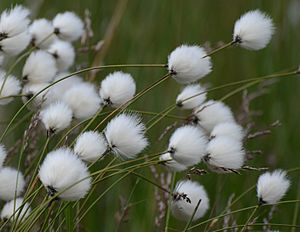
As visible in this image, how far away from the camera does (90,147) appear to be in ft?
3.37

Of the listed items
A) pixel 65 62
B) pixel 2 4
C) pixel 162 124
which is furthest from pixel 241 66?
pixel 65 62

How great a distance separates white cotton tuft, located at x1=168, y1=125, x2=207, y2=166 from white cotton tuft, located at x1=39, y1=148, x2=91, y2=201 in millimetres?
127

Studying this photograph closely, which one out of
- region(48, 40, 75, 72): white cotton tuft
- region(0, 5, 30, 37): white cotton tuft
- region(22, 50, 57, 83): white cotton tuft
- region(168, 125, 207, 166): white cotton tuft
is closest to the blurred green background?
region(48, 40, 75, 72): white cotton tuft

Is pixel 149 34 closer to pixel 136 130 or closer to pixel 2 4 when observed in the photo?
pixel 2 4

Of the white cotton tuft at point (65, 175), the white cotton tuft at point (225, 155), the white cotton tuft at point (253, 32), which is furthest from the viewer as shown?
the white cotton tuft at point (253, 32)

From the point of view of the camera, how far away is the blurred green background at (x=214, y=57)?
2023 millimetres

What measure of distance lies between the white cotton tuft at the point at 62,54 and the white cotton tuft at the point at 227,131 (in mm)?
352

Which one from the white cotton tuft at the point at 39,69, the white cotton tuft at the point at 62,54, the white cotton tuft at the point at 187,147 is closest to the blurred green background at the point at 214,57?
the white cotton tuft at the point at 62,54

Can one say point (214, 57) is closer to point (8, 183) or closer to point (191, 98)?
point (191, 98)

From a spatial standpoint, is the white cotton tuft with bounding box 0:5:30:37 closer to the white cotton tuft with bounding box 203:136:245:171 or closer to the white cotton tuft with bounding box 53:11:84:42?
the white cotton tuft with bounding box 53:11:84:42

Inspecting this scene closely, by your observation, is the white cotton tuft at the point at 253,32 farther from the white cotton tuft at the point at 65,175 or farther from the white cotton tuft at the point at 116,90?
the white cotton tuft at the point at 65,175

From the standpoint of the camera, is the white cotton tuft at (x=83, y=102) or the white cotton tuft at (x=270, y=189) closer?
the white cotton tuft at (x=270, y=189)

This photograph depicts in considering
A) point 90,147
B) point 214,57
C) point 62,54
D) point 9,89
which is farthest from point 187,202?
point 214,57

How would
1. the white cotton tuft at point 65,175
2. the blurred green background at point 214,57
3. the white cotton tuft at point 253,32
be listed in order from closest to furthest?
the white cotton tuft at point 65,175
the white cotton tuft at point 253,32
the blurred green background at point 214,57
